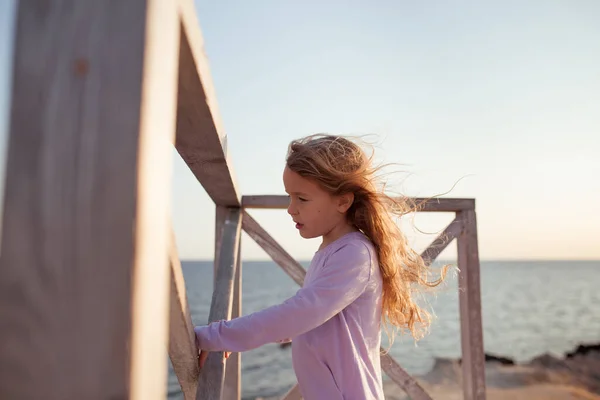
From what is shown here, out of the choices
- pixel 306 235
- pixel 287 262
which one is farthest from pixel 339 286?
pixel 287 262

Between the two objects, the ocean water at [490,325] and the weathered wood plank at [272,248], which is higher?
the weathered wood plank at [272,248]

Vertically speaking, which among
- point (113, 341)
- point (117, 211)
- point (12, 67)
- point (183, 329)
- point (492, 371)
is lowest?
point (492, 371)

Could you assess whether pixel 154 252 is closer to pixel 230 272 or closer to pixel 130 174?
pixel 130 174

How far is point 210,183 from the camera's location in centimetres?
177

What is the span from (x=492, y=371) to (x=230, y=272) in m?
15.8

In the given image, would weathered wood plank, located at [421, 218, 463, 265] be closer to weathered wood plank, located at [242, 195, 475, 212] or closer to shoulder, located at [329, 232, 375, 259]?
weathered wood plank, located at [242, 195, 475, 212]

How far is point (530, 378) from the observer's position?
1456cm

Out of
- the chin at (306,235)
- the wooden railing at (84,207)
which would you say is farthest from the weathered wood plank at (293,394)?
the wooden railing at (84,207)

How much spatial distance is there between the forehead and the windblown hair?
0.01 metres

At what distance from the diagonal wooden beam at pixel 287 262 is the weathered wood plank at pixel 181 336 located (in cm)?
102

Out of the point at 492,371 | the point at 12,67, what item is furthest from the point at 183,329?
the point at 492,371

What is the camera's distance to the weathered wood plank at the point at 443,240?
2379 millimetres

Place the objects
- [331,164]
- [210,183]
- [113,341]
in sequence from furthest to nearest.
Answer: [210,183]
[331,164]
[113,341]

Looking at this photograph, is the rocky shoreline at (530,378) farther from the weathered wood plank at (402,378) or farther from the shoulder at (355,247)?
the shoulder at (355,247)
